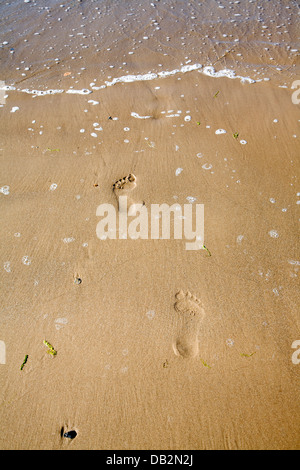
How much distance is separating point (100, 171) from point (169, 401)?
7.11ft

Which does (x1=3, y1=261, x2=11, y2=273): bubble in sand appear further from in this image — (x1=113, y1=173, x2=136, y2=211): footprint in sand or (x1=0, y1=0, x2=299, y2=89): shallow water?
(x1=0, y1=0, x2=299, y2=89): shallow water

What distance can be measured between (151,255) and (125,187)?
0.81 metres

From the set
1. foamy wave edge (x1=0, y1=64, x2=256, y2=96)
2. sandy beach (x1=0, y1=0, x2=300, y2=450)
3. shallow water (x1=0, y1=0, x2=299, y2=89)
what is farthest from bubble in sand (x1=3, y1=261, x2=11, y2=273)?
shallow water (x1=0, y1=0, x2=299, y2=89)

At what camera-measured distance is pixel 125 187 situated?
110 inches

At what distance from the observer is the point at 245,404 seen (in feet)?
5.87

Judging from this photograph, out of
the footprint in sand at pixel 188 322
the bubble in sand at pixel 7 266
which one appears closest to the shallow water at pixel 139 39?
the bubble in sand at pixel 7 266

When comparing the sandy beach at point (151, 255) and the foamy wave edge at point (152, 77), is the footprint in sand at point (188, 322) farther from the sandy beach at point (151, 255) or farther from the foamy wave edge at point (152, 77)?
the foamy wave edge at point (152, 77)

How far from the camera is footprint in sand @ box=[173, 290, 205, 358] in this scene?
6.44 ft


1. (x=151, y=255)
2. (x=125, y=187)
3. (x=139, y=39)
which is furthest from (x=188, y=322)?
(x=139, y=39)

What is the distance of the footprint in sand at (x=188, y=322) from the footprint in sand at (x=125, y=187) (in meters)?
1.06

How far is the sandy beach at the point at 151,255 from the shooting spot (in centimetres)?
177

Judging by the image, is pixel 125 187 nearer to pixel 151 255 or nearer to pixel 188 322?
pixel 151 255
